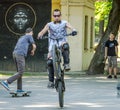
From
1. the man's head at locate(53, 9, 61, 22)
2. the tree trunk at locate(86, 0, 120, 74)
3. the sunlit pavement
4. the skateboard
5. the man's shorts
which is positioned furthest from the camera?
the tree trunk at locate(86, 0, 120, 74)

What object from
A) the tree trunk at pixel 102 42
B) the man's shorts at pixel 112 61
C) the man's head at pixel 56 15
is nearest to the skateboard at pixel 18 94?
the man's head at pixel 56 15

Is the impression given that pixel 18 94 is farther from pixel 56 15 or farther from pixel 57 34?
pixel 56 15

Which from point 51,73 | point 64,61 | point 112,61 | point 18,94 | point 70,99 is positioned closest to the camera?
point 64,61

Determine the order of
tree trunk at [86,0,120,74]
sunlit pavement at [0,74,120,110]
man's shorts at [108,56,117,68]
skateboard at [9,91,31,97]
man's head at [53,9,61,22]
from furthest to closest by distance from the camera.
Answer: tree trunk at [86,0,120,74] < man's shorts at [108,56,117,68] < skateboard at [9,91,31,97] < man's head at [53,9,61,22] < sunlit pavement at [0,74,120,110]

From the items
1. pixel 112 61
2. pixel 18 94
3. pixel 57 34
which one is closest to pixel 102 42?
pixel 112 61

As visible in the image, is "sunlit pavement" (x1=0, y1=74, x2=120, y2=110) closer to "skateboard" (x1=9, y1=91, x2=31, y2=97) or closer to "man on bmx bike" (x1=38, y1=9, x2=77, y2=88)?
"skateboard" (x1=9, y1=91, x2=31, y2=97)

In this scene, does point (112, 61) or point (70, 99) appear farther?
point (112, 61)

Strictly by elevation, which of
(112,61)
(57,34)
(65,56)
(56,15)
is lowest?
(112,61)

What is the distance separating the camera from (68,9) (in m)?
27.2

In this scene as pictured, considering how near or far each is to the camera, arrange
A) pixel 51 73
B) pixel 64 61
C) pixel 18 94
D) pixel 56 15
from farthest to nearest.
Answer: pixel 18 94 < pixel 51 73 < pixel 56 15 < pixel 64 61

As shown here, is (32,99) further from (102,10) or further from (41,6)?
(102,10)

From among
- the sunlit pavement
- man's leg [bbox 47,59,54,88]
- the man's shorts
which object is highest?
man's leg [bbox 47,59,54,88]

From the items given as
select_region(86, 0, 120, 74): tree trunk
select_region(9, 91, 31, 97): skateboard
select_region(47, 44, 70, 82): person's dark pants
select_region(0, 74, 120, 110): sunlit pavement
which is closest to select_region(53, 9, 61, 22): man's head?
select_region(47, 44, 70, 82): person's dark pants

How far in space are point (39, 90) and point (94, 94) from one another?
6.57 feet
